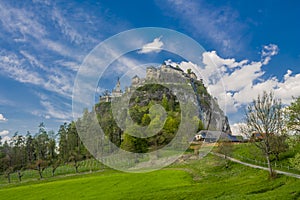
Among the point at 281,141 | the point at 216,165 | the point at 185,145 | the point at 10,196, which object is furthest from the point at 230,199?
the point at 10,196

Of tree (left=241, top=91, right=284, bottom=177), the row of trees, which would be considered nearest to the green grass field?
tree (left=241, top=91, right=284, bottom=177)

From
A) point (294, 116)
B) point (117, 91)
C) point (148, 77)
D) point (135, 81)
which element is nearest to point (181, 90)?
point (148, 77)

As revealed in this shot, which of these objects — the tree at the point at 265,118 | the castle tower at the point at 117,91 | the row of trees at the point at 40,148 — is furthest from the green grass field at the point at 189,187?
the row of trees at the point at 40,148

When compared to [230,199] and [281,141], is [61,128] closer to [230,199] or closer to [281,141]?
[281,141]

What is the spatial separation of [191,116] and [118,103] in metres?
3.20

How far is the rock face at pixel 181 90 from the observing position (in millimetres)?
11320

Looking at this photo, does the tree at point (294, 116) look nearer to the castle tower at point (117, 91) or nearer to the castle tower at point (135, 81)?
the castle tower at point (135, 81)

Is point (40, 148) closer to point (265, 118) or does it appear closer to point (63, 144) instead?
point (63, 144)

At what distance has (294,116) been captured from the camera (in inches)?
898

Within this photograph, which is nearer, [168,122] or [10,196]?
[168,122]

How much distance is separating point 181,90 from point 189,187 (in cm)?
1430

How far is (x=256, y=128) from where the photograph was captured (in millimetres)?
25828

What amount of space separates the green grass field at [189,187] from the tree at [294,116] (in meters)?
4.55

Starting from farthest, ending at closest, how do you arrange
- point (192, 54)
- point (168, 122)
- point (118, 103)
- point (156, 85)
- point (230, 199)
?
point (230, 199), point (156, 85), point (168, 122), point (118, 103), point (192, 54)
